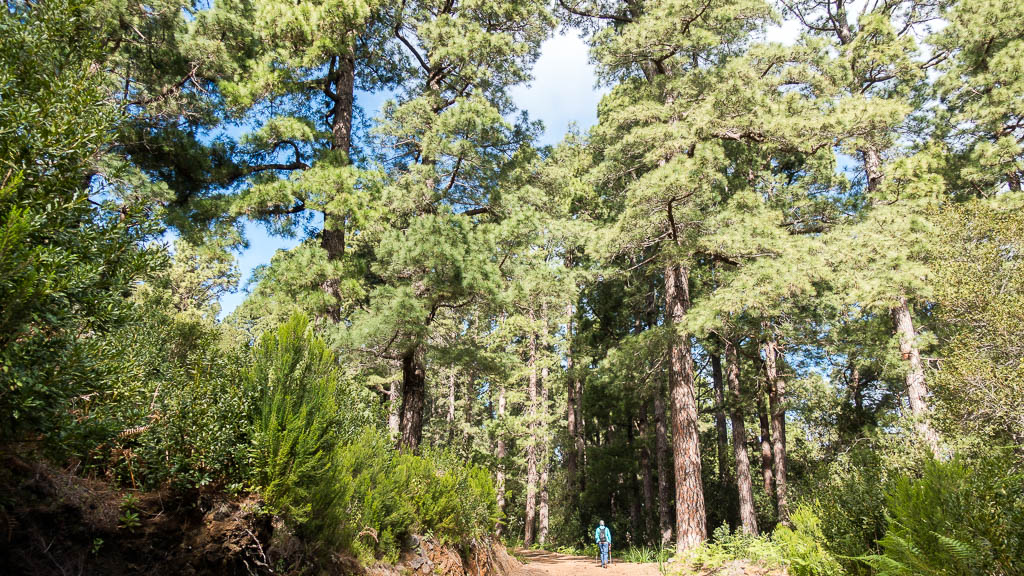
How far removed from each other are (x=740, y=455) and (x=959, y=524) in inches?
545

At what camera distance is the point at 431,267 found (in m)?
8.61

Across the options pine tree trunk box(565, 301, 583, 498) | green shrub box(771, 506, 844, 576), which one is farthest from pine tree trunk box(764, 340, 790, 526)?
green shrub box(771, 506, 844, 576)

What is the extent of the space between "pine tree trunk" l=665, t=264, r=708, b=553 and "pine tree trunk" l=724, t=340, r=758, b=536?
10.0 feet

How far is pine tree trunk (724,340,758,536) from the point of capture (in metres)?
14.1

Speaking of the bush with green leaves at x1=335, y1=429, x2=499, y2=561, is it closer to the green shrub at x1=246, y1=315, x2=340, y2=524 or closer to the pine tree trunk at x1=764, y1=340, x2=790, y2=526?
the green shrub at x1=246, y1=315, x2=340, y2=524

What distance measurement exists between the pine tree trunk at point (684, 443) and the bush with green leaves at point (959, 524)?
7.22m

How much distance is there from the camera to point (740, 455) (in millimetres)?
15211

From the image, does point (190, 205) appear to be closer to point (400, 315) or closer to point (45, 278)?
point (400, 315)

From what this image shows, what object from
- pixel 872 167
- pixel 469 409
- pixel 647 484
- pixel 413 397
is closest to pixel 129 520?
pixel 413 397

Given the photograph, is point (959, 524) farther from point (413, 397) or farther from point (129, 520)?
point (413, 397)

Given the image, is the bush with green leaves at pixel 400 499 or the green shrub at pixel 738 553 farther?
the green shrub at pixel 738 553

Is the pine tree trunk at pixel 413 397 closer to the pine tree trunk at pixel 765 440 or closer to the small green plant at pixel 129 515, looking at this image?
the small green plant at pixel 129 515

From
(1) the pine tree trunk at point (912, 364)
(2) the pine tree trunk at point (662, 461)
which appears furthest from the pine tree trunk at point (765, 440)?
(1) the pine tree trunk at point (912, 364)

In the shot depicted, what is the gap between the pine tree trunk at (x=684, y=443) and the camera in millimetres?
10000
